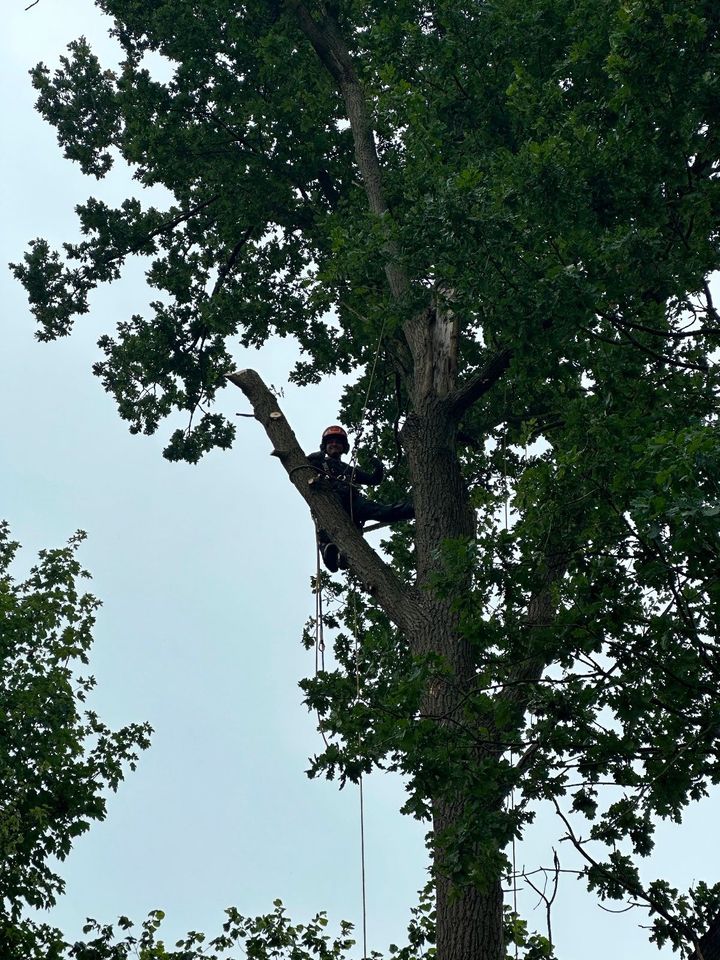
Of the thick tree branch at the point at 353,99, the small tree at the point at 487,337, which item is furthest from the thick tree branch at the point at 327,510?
the thick tree branch at the point at 353,99

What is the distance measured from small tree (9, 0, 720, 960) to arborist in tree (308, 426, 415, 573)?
0.18 m

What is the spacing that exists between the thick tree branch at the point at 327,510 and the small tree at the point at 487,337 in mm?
26

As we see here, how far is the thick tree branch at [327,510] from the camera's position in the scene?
29.8 feet

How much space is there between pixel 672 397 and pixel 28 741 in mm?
7744

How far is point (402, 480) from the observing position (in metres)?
11.7

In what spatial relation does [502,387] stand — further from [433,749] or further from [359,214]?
[433,749]

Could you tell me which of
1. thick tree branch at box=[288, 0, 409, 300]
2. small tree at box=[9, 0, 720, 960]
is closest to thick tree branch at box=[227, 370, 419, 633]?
small tree at box=[9, 0, 720, 960]

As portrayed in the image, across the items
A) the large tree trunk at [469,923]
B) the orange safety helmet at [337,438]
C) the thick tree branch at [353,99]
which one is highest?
the thick tree branch at [353,99]

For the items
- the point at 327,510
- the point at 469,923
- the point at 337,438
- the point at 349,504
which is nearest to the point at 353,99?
the point at 337,438

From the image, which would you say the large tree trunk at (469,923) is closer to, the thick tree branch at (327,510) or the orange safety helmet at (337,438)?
the thick tree branch at (327,510)

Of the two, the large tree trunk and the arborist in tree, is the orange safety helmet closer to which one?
the arborist in tree

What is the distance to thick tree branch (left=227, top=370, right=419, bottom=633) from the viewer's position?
9094 millimetres

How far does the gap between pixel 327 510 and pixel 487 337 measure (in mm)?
1907

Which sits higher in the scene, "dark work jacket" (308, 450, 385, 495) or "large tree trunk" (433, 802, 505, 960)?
"dark work jacket" (308, 450, 385, 495)
